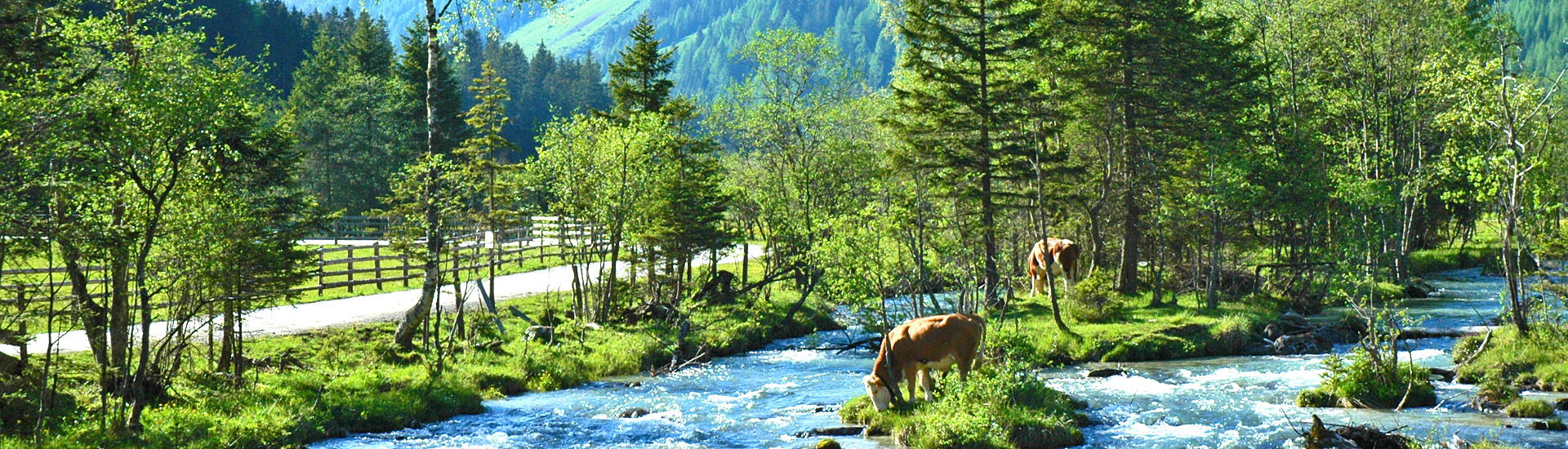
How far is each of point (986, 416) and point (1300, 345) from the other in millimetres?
12702

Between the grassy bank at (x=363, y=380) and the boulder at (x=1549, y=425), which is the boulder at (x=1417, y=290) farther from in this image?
the boulder at (x=1549, y=425)

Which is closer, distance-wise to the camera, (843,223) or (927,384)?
(927,384)

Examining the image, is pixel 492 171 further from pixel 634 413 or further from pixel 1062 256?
pixel 634 413

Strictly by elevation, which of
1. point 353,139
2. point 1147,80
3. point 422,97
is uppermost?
point 422,97

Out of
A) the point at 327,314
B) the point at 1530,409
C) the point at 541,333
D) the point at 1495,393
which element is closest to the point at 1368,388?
the point at 1495,393

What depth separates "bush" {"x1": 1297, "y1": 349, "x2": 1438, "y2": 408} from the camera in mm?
17344

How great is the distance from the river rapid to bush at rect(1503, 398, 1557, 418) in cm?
29

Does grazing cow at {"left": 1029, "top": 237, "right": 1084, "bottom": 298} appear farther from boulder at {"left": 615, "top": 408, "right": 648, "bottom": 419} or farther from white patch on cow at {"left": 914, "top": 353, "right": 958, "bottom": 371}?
boulder at {"left": 615, "top": 408, "right": 648, "bottom": 419}

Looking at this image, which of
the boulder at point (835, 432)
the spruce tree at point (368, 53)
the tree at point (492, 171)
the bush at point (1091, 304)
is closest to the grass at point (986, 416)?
the boulder at point (835, 432)

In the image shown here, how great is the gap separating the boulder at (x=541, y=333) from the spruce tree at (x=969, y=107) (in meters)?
10.2

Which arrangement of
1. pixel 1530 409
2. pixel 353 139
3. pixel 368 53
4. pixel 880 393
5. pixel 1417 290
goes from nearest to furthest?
1. pixel 1530 409
2. pixel 880 393
3. pixel 1417 290
4. pixel 353 139
5. pixel 368 53

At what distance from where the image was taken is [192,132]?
47.4ft

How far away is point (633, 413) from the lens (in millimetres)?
18984

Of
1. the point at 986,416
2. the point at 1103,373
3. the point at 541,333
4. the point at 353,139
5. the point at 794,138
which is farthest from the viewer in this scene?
the point at 353,139
